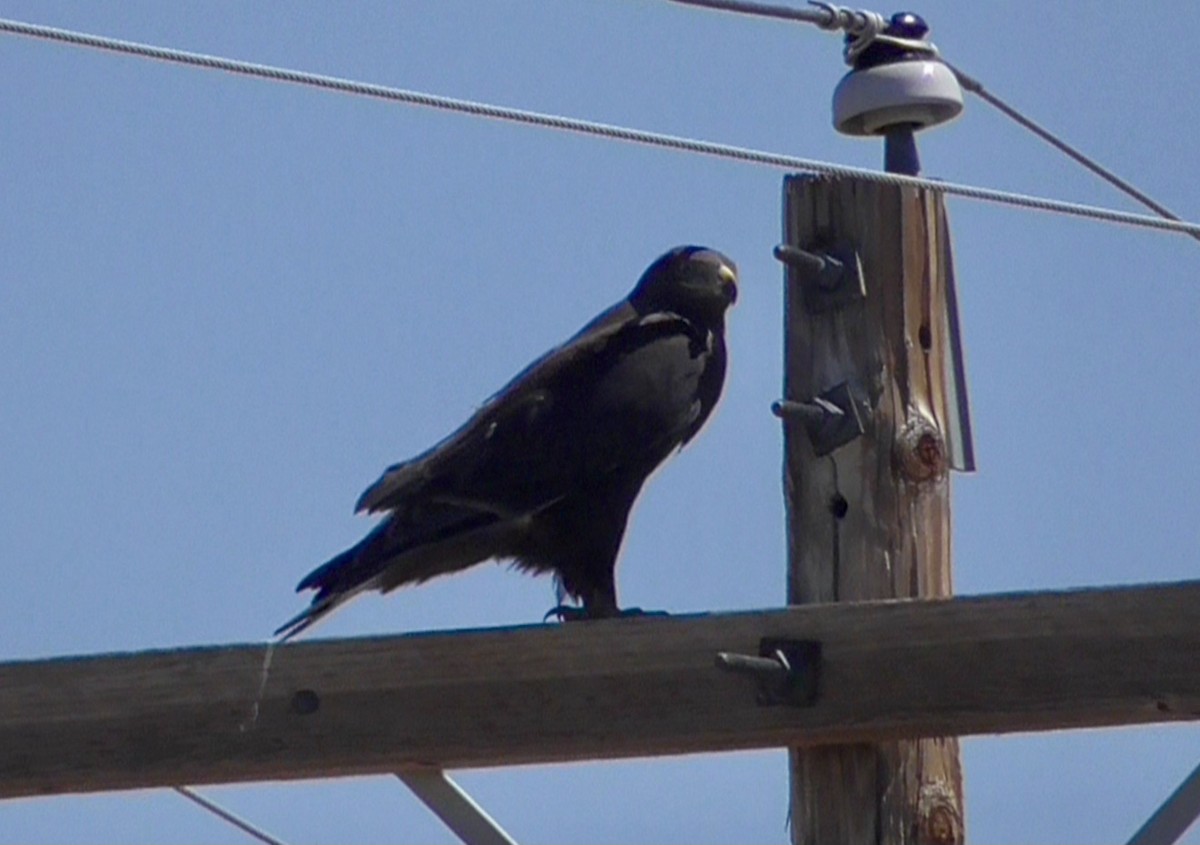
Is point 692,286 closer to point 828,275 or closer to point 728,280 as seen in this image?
point 728,280

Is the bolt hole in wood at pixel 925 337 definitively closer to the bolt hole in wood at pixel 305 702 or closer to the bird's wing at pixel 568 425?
the bird's wing at pixel 568 425

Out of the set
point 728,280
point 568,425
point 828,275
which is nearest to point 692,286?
point 728,280

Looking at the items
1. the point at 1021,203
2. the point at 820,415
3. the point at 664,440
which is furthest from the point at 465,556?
the point at 1021,203

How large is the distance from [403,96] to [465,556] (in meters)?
1.12

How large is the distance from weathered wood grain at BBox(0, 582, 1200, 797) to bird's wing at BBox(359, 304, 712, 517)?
3.13ft

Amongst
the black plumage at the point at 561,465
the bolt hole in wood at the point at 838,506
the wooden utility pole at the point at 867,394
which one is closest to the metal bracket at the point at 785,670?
the wooden utility pole at the point at 867,394

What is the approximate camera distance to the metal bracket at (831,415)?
148 inches

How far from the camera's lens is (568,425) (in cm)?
457

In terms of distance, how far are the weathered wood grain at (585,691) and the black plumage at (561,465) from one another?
0.84 metres

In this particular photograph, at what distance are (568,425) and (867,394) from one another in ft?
3.15

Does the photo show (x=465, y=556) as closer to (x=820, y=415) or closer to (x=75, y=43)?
(x=820, y=415)

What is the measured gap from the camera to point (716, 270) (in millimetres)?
5270

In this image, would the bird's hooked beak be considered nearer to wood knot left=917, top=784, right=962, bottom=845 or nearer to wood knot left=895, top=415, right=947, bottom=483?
wood knot left=895, top=415, right=947, bottom=483

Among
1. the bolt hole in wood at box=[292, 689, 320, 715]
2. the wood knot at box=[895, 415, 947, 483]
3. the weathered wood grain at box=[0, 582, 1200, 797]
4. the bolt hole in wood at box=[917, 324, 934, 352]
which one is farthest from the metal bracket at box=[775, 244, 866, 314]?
the bolt hole in wood at box=[292, 689, 320, 715]
